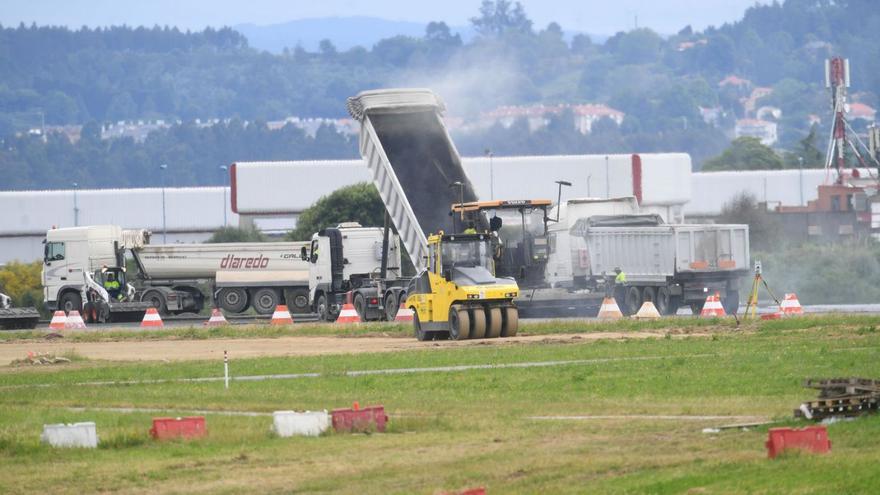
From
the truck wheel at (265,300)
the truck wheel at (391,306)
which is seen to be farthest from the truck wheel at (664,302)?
the truck wheel at (265,300)

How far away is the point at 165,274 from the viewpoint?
60156 mm

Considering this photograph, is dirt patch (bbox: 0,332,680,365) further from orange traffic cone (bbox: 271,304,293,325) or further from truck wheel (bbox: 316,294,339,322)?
truck wheel (bbox: 316,294,339,322)

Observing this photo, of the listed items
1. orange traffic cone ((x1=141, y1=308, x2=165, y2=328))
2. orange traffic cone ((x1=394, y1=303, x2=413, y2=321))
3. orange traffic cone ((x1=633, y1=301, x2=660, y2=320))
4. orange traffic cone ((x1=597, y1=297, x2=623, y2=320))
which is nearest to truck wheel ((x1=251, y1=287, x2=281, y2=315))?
orange traffic cone ((x1=141, y1=308, x2=165, y2=328))

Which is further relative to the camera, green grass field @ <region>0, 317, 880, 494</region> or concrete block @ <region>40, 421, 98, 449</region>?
concrete block @ <region>40, 421, 98, 449</region>

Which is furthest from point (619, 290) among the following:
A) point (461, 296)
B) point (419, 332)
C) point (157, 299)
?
point (157, 299)

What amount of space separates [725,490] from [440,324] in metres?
21.3

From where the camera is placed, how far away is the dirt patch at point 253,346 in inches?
1356

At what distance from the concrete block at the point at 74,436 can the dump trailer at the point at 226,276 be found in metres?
36.6

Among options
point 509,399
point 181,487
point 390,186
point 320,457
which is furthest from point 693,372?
point 390,186

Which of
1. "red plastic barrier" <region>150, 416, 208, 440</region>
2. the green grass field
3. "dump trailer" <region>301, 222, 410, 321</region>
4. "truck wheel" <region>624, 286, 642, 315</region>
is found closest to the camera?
the green grass field

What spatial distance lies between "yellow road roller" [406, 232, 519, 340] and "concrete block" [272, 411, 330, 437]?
1585 centimetres

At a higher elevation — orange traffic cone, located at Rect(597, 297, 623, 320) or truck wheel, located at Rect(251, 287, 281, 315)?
truck wheel, located at Rect(251, 287, 281, 315)

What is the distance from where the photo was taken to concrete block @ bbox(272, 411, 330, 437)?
65.0 feet

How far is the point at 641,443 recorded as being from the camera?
18.3m
